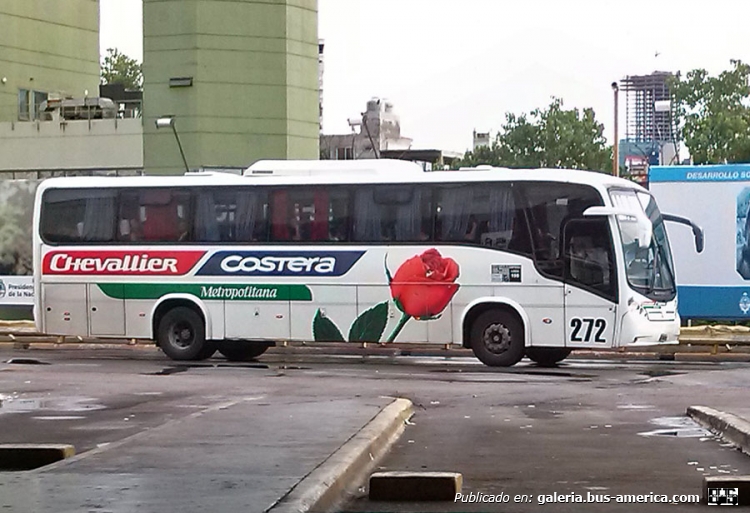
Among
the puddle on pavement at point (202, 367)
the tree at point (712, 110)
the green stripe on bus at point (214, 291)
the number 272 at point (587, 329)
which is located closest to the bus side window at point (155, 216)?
the green stripe on bus at point (214, 291)

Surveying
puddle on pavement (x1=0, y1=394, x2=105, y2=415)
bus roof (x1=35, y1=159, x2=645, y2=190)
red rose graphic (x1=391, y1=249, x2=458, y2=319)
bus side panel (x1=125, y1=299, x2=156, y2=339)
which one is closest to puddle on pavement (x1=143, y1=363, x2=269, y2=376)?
bus side panel (x1=125, y1=299, x2=156, y2=339)

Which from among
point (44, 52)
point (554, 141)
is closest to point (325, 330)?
point (44, 52)

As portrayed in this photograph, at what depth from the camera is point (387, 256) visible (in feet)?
83.2

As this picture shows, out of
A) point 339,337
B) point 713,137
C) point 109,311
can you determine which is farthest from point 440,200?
point 713,137

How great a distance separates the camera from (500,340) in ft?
79.9

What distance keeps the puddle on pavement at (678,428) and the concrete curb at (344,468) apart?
2.53m

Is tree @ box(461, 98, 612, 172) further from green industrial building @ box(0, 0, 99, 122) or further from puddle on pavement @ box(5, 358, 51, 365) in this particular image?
puddle on pavement @ box(5, 358, 51, 365)

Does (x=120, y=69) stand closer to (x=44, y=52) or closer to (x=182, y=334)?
(x=44, y=52)

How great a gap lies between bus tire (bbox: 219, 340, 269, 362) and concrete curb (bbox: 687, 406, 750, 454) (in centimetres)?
1367

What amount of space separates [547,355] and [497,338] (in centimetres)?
153

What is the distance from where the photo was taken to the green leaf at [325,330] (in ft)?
84.2

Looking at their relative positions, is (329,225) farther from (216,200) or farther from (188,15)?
(188,15)

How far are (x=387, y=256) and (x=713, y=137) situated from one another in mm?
54902

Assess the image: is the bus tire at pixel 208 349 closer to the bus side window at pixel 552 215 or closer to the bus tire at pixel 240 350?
the bus tire at pixel 240 350
